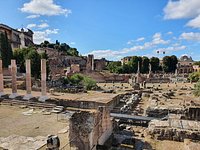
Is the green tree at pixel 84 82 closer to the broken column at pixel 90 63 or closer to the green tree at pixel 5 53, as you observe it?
the green tree at pixel 5 53

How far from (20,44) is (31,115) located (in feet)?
179

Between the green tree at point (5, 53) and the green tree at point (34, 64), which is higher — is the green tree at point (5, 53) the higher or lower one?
the higher one

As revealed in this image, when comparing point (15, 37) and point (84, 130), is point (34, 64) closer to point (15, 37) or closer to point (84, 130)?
point (84, 130)

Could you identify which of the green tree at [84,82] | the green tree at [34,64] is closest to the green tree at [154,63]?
the green tree at [84,82]

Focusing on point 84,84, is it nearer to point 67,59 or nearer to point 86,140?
point 86,140

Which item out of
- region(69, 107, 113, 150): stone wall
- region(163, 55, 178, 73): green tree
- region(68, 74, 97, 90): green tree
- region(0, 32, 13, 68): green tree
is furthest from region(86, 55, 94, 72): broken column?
region(69, 107, 113, 150): stone wall

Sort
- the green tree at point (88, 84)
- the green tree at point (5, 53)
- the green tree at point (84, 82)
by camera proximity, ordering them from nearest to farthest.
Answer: the green tree at point (88, 84), the green tree at point (84, 82), the green tree at point (5, 53)

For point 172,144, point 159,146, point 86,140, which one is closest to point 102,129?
point 86,140

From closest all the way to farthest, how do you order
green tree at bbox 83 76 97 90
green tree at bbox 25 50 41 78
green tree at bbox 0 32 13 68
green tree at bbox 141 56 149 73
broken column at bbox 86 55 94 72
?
green tree at bbox 25 50 41 78
green tree at bbox 83 76 97 90
green tree at bbox 0 32 13 68
broken column at bbox 86 55 94 72
green tree at bbox 141 56 149 73

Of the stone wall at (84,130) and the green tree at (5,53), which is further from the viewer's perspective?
the green tree at (5,53)

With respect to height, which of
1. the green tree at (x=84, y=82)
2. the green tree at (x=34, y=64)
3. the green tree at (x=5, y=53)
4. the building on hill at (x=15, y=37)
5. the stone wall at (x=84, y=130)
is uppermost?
the building on hill at (x=15, y=37)

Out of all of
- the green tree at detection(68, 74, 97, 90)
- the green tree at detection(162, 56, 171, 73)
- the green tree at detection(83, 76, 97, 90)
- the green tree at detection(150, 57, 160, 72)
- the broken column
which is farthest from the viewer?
the green tree at detection(162, 56, 171, 73)

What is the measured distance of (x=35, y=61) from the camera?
36.1m

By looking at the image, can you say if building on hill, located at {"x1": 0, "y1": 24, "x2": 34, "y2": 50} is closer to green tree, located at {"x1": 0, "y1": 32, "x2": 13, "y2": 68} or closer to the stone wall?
green tree, located at {"x1": 0, "y1": 32, "x2": 13, "y2": 68}
